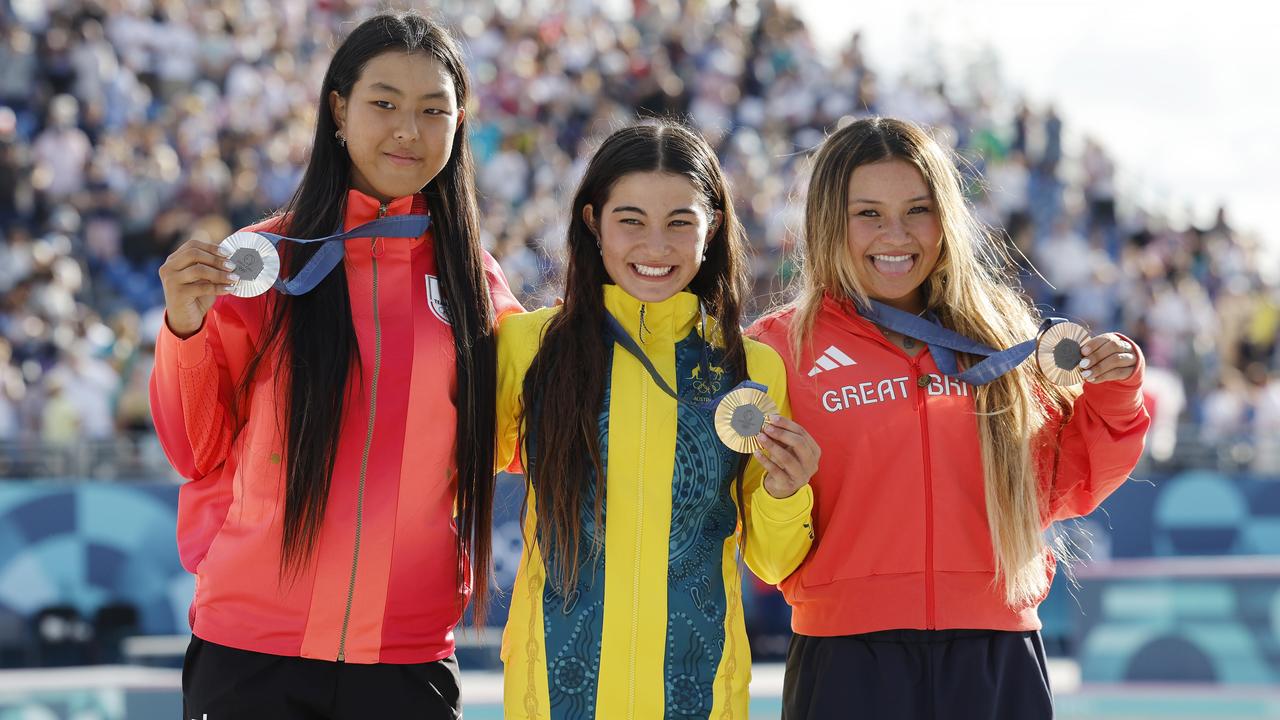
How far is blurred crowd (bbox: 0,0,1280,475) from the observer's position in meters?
10.8

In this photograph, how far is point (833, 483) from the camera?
3.55 meters

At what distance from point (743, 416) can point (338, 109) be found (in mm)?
1178

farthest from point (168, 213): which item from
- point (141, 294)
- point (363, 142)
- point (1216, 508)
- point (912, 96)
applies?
point (912, 96)

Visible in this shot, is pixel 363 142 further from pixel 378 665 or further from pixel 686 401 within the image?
pixel 378 665

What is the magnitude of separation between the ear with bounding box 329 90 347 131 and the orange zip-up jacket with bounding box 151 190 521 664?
330mm

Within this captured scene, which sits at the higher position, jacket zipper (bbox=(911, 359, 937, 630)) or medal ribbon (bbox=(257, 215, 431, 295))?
medal ribbon (bbox=(257, 215, 431, 295))

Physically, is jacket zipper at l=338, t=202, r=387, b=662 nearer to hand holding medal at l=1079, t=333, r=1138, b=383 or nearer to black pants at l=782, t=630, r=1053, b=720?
black pants at l=782, t=630, r=1053, b=720

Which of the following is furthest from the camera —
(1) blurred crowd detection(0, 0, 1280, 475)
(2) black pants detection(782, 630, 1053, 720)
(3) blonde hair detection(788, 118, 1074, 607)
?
(1) blurred crowd detection(0, 0, 1280, 475)

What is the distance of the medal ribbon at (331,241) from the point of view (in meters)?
3.21

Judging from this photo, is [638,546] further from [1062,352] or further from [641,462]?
[1062,352]

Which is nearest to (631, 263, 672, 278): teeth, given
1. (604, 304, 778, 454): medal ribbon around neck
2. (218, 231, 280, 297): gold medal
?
(604, 304, 778, 454): medal ribbon around neck

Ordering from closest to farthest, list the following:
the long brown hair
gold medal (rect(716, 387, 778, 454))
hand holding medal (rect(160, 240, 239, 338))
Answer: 1. hand holding medal (rect(160, 240, 239, 338))
2. gold medal (rect(716, 387, 778, 454))
3. the long brown hair

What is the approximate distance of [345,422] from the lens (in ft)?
10.7

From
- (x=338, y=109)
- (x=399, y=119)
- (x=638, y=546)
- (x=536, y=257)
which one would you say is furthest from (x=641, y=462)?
(x=536, y=257)
